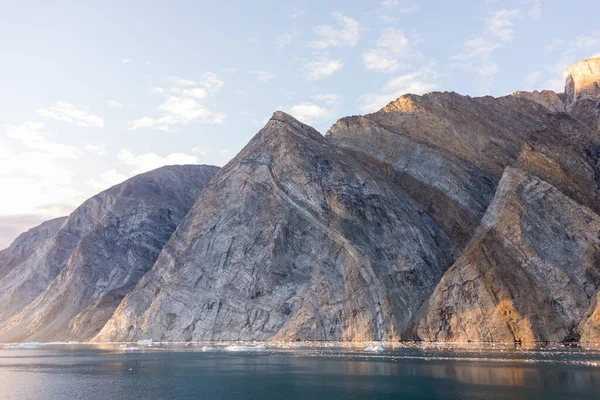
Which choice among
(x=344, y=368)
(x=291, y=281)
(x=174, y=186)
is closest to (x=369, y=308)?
(x=291, y=281)

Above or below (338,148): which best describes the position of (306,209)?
below

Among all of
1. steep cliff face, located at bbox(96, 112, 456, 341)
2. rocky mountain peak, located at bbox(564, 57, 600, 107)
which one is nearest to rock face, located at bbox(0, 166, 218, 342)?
steep cliff face, located at bbox(96, 112, 456, 341)

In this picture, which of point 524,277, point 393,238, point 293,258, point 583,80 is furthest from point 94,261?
point 583,80

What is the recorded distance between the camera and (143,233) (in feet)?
561

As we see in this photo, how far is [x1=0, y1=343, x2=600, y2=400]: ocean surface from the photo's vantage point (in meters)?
38.8

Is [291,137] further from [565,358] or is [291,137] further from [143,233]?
[565,358]

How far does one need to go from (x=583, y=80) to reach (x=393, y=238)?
274ft

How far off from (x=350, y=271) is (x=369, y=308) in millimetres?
7806

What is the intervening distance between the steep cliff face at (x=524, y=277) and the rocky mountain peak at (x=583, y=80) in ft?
237

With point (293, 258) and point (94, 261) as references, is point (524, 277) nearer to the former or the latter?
point (293, 258)

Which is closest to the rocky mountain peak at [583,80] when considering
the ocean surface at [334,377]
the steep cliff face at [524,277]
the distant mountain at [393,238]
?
the distant mountain at [393,238]

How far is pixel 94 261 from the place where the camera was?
540 feet

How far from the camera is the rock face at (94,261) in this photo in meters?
152

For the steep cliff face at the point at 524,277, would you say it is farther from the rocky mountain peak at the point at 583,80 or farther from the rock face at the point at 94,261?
the rock face at the point at 94,261
